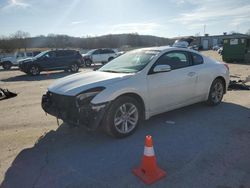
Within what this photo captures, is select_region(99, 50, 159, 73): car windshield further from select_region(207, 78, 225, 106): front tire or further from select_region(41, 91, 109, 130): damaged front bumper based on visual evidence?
select_region(207, 78, 225, 106): front tire

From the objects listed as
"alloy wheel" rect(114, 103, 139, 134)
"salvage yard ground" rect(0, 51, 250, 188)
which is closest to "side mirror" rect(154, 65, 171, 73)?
"alloy wheel" rect(114, 103, 139, 134)

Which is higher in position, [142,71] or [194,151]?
[142,71]

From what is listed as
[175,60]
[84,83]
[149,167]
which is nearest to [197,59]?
[175,60]

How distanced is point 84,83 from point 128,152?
1.44 metres

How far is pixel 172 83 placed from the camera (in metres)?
5.68

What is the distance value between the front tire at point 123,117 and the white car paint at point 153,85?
0.54ft

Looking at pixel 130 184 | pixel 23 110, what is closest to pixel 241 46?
pixel 23 110

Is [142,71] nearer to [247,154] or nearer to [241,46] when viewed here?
[247,154]

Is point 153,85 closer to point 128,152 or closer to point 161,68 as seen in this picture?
point 161,68

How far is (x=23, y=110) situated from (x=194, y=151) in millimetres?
5087

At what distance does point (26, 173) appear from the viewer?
3834 mm

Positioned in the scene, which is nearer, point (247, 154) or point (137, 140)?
point (247, 154)

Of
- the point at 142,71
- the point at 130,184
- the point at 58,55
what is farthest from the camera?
the point at 58,55

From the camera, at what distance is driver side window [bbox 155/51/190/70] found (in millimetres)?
5750
